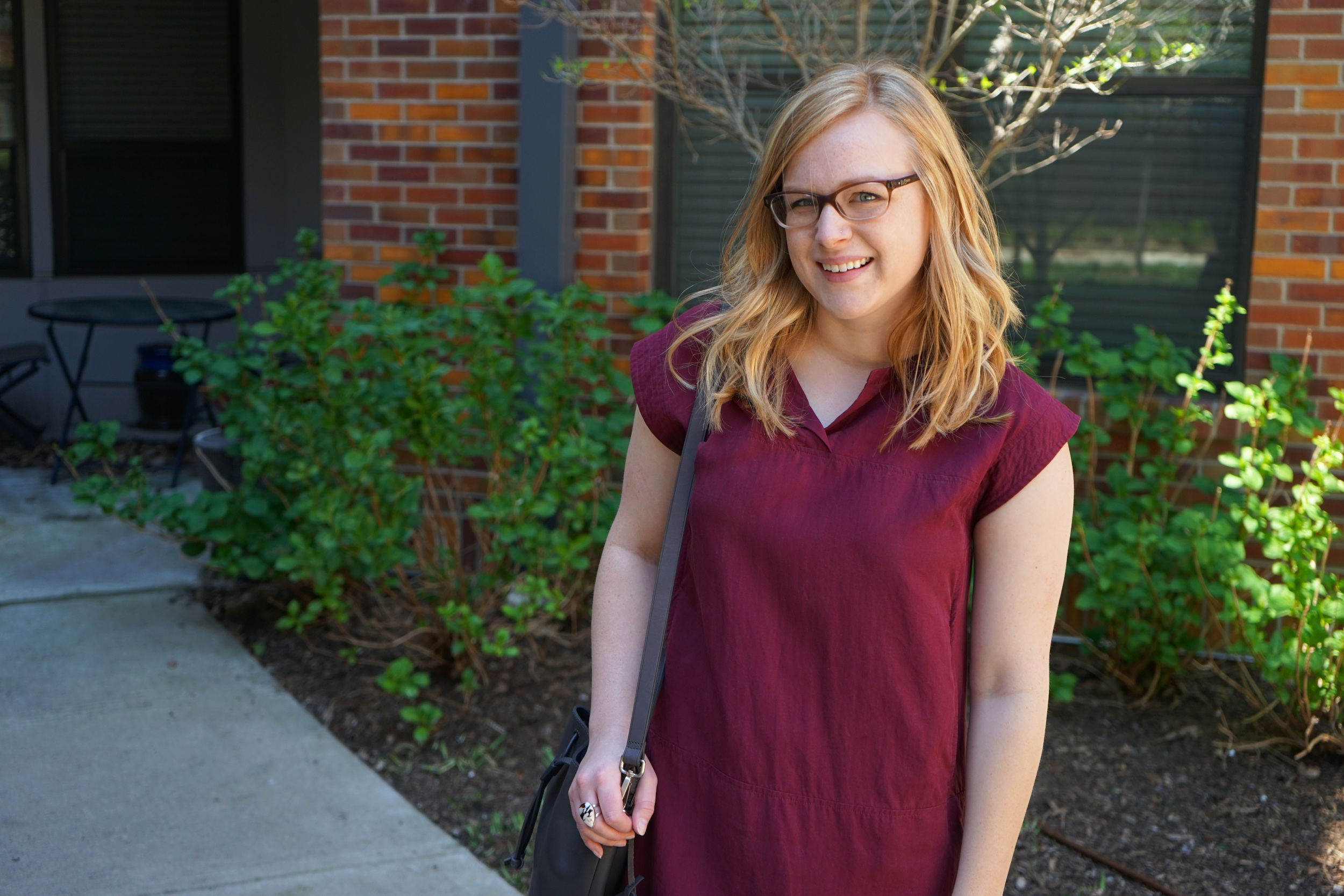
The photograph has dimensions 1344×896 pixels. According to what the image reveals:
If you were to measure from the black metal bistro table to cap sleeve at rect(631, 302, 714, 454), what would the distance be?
4.48 metres

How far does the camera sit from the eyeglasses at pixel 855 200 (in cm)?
159

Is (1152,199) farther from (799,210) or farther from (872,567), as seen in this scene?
(872,567)

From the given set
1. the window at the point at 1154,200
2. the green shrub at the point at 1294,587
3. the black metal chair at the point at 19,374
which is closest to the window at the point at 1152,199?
the window at the point at 1154,200

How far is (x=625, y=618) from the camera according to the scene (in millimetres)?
1808

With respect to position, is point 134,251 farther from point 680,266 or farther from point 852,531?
point 852,531

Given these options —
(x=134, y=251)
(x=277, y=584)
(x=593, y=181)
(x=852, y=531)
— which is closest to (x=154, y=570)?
(x=277, y=584)

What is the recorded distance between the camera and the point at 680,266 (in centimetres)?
480

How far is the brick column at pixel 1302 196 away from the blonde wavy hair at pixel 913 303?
9.05ft

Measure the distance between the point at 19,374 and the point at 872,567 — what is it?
710 centimetres

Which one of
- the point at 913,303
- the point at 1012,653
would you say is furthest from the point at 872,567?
the point at 913,303

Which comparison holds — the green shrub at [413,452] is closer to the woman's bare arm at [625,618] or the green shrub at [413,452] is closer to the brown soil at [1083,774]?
the brown soil at [1083,774]

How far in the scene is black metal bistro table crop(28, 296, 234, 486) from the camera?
6.12 meters

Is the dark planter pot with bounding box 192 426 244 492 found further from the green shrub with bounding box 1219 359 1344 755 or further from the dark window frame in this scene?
the green shrub with bounding box 1219 359 1344 755

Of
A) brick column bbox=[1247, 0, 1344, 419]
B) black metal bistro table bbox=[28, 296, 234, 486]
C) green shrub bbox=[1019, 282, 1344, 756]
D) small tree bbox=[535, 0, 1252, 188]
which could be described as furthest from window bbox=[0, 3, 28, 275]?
brick column bbox=[1247, 0, 1344, 419]
